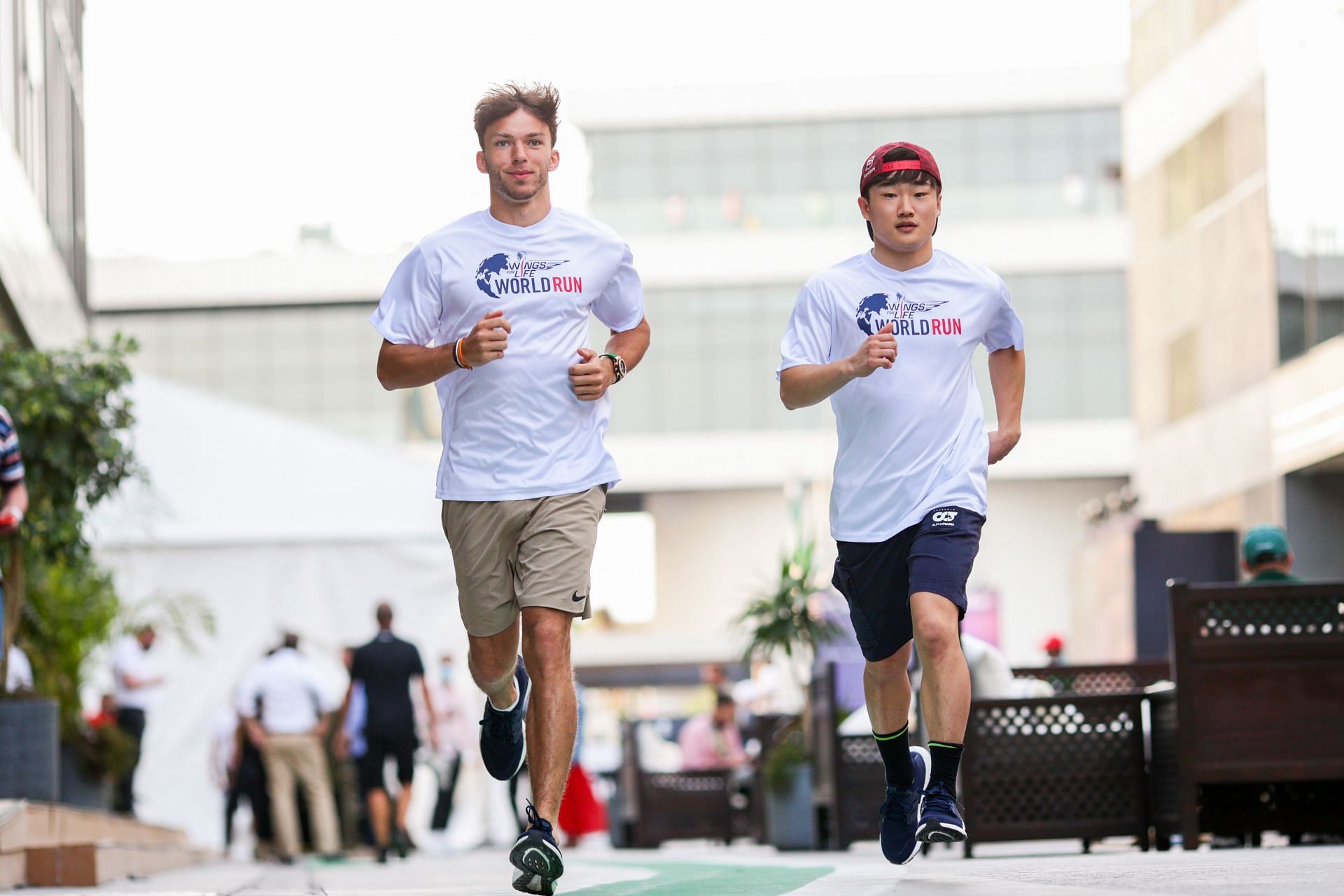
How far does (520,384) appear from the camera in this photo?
5875 millimetres

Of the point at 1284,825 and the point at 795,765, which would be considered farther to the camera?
the point at 795,765

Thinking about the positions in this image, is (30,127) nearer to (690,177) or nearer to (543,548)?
(543,548)

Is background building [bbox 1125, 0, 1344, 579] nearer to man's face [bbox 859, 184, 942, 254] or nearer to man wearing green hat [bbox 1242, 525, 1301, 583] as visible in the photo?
man wearing green hat [bbox 1242, 525, 1301, 583]

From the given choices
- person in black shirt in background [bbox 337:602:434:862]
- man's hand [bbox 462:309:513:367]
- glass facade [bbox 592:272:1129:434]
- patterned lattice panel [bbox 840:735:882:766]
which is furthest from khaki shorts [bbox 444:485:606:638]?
glass facade [bbox 592:272:1129:434]

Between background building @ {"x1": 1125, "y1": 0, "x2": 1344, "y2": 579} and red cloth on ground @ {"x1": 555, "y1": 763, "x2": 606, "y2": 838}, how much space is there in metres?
6.76

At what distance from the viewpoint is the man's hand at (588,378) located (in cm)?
583

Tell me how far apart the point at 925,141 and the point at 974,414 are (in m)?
50.8

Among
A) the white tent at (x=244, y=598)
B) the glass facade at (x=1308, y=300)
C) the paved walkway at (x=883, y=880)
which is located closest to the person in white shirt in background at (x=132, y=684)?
the white tent at (x=244, y=598)

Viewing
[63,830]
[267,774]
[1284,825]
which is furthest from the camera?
[267,774]

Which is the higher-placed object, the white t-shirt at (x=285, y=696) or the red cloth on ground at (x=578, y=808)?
the white t-shirt at (x=285, y=696)

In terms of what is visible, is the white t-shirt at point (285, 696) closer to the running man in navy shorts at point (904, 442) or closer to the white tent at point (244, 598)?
the white tent at point (244, 598)

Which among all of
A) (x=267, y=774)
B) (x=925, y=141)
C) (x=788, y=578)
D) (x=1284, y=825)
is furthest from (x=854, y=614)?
(x=925, y=141)

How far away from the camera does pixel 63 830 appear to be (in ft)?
32.2

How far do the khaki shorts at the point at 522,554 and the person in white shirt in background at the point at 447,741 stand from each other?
12815mm
